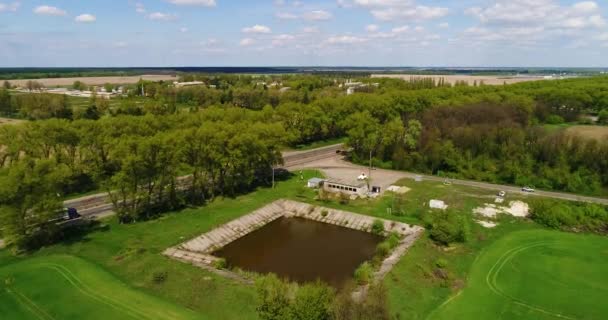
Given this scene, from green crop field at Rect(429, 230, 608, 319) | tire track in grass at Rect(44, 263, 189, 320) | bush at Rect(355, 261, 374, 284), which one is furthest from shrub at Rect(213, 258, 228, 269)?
green crop field at Rect(429, 230, 608, 319)

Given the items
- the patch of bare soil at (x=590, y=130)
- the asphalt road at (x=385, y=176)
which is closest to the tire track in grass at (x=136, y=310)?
the asphalt road at (x=385, y=176)

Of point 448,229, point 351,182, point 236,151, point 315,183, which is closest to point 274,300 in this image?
point 448,229

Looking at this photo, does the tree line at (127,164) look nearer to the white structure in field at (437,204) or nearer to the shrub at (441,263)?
the white structure in field at (437,204)

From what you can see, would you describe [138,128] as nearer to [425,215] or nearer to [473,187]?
[425,215]

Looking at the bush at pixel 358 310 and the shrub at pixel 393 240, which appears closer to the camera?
the bush at pixel 358 310

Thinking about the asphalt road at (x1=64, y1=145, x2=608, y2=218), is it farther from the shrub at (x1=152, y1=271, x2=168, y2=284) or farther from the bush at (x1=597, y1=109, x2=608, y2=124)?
the bush at (x1=597, y1=109, x2=608, y2=124)

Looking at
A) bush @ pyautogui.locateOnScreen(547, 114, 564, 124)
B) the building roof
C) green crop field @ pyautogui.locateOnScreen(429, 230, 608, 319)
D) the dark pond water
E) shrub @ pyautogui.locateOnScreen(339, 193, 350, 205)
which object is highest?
bush @ pyautogui.locateOnScreen(547, 114, 564, 124)

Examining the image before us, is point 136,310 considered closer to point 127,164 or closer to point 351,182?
point 127,164
